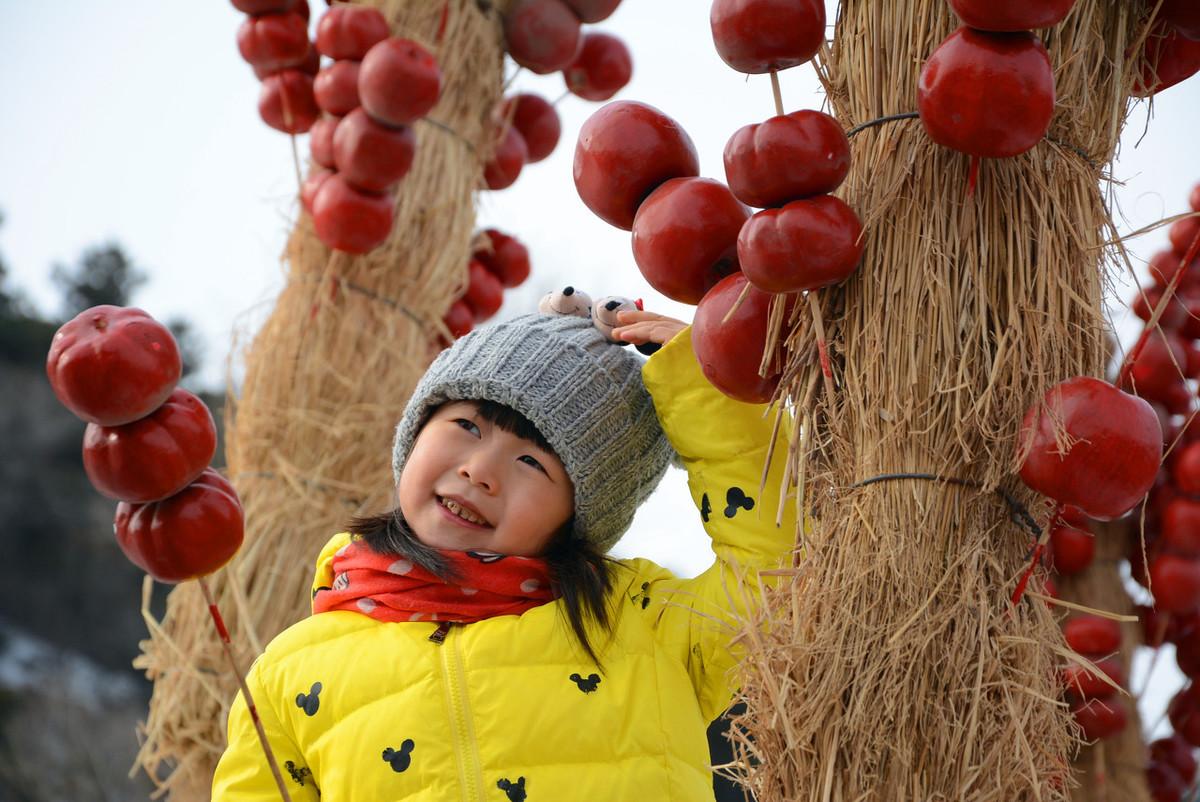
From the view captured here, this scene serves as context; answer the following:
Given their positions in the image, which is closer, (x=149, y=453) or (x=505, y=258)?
(x=149, y=453)

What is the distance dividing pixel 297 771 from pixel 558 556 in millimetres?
348

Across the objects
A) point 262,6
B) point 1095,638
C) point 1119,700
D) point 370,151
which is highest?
point 262,6

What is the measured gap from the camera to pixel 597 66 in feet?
7.75

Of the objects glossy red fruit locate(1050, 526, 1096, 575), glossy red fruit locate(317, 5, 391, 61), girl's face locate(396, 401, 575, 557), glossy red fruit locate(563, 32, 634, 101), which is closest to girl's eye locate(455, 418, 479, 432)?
girl's face locate(396, 401, 575, 557)

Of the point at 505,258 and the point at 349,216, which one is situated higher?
the point at 349,216

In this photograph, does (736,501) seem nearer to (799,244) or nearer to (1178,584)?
(799,244)

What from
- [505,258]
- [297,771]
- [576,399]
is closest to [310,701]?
[297,771]

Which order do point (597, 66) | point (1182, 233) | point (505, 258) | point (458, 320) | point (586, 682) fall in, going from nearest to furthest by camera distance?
point (586, 682)
point (1182, 233)
point (458, 320)
point (505, 258)
point (597, 66)

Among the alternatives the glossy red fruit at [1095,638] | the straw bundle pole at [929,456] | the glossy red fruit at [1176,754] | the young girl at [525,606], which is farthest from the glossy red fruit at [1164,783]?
the straw bundle pole at [929,456]

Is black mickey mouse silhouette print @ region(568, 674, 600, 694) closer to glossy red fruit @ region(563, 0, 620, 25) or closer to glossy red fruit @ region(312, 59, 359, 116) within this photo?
glossy red fruit @ region(312, 59, 359, 116)

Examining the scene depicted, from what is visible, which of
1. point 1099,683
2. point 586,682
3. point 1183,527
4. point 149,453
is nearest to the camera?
point 149,453

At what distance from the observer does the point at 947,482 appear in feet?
2.94

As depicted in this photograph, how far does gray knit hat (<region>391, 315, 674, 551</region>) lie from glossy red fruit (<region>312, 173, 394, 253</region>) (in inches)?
24.8

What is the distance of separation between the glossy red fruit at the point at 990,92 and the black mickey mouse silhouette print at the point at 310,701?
31.4 inches
